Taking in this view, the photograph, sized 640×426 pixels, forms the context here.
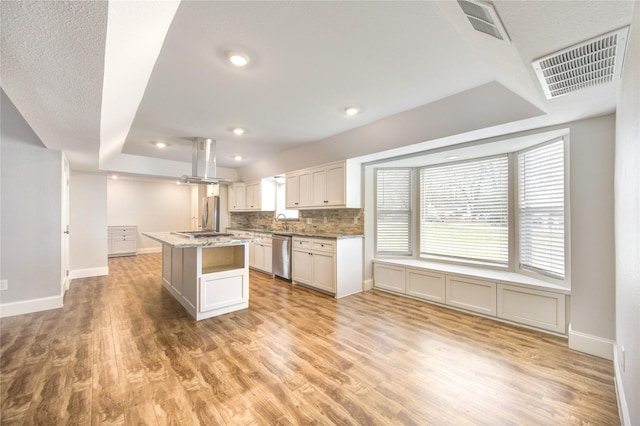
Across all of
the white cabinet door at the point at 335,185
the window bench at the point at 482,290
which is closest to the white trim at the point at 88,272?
the white cabinet door at the point at 335,185

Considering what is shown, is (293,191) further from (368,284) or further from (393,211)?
(368,284)

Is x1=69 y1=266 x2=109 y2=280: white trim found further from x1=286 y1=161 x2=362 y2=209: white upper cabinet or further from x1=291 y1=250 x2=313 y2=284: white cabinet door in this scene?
x1=286 y1=161 x2=362 y2=209: white upper cabinet

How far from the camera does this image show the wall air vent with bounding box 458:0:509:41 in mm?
1221

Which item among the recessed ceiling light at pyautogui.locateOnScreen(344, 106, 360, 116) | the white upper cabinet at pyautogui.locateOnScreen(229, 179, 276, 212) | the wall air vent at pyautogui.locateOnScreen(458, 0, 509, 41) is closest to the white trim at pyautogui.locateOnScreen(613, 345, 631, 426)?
the wall air vent at pyautogui.locateOnScreen(458, 0, 509, 41)

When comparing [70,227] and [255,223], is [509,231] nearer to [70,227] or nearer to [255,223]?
[255,223]

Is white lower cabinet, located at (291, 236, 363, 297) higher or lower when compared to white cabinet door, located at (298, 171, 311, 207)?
lower

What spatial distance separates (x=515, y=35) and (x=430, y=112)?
5.35 ft

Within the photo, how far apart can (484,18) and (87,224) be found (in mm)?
6804

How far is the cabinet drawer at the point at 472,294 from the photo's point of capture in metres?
3.16

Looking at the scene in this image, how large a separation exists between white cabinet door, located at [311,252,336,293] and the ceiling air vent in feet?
10.4

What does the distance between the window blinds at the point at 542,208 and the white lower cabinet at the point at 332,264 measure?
2.24 meters

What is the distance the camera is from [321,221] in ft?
17.1

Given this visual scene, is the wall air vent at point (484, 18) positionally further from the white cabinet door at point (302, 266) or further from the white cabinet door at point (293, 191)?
the white cabinet door at point (293, 191)

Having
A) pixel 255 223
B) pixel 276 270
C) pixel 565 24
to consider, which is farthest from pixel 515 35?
pixel 255 223
